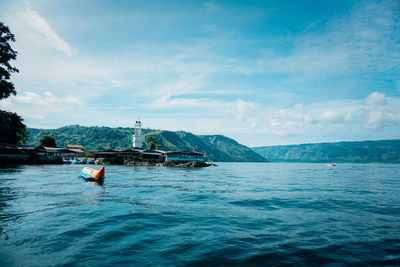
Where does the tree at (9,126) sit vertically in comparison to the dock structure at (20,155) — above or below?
above

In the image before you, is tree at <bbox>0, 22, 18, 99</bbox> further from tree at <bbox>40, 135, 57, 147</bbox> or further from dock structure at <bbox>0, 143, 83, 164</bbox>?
tree at <bbox>40, 135, 57, 147</bbox>

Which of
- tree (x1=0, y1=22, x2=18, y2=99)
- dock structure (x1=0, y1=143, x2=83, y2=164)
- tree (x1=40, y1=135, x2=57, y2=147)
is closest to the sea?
tree (x1=0, y1=22, x2=18, y2=99)

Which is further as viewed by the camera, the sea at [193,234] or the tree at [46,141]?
the tree at [46,141]

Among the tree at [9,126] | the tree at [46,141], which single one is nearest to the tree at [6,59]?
the tree at [9,126]

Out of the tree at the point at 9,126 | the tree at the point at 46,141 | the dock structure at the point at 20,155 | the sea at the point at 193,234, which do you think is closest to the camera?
the sea at the point at 193,234

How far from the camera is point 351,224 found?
10.5 meters

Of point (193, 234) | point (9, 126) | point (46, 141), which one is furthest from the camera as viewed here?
point (46, 141)

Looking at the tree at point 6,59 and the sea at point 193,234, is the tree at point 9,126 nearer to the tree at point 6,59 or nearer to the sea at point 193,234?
the tree at point 6,59

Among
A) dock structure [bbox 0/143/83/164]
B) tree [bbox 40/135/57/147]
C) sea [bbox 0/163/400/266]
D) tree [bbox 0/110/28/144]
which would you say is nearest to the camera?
sea [bbox 0/163/400/266]

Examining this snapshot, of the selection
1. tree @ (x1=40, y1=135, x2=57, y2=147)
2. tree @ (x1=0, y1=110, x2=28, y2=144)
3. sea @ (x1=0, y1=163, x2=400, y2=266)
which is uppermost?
tree @ (x1=0, y1=110, x2=28, y2=144)

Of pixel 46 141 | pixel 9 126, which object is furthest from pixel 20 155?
pixel 46 141

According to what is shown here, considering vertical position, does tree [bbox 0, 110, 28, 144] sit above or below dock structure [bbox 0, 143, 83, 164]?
above

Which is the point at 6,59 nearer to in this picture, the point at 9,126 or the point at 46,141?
the point at 9,126

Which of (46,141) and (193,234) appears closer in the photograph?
(193,234)
